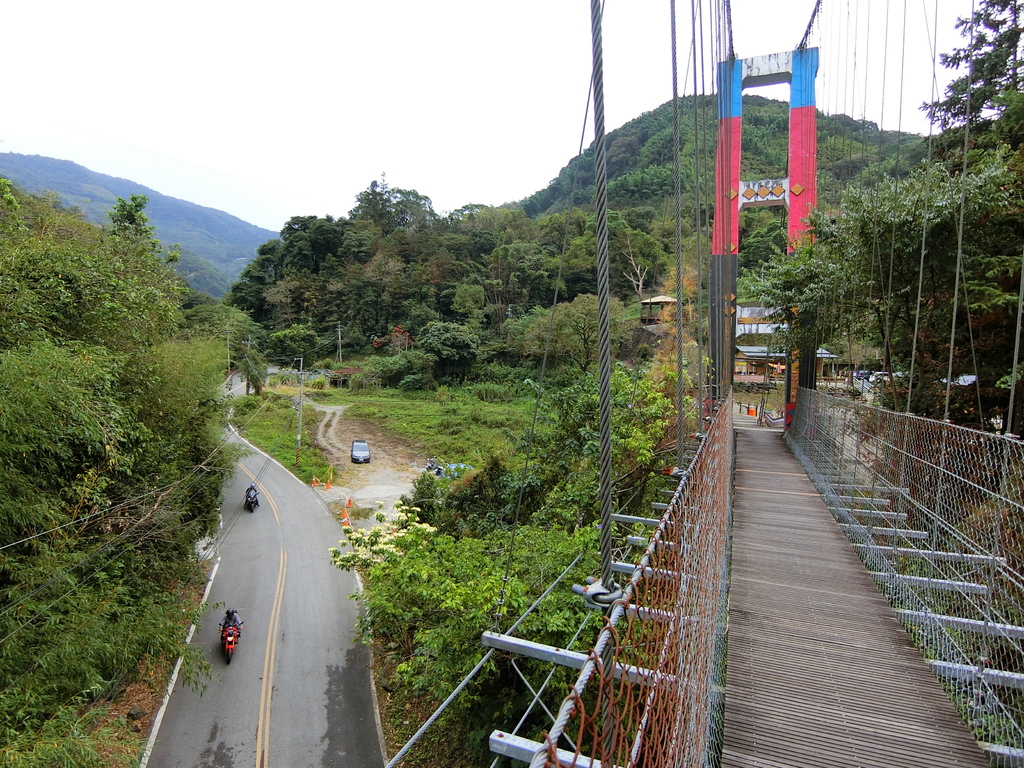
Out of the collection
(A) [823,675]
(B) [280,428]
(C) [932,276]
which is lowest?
(B) [280,428]

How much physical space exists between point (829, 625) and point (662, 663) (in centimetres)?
251

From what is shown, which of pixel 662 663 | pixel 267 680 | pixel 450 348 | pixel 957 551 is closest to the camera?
pixel 662 663

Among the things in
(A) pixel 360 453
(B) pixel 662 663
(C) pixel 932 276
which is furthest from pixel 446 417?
(B) pixel 662 663

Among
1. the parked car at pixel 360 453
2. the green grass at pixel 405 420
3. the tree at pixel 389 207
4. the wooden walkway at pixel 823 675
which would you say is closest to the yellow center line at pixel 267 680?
the wooden walkway at pixel 823 675

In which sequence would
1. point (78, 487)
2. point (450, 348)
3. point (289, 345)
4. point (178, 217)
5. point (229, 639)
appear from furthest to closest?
point (178, 217) → point (289, 345) → point (450, 348) → point (229, 639) → point (78, 487)

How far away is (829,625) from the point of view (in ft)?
10.0

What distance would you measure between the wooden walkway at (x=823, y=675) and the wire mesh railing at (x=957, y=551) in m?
0.11

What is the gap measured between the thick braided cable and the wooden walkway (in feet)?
5.15

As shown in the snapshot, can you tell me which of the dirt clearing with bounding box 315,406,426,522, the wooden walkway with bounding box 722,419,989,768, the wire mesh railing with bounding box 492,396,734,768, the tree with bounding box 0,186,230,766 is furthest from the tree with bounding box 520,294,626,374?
the wire mesh railing with bounding box 492,396,734,768

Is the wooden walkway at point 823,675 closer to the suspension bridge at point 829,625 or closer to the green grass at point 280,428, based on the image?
the suspension bridge at point 829,625

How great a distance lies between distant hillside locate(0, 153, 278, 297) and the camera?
78562 millimetres

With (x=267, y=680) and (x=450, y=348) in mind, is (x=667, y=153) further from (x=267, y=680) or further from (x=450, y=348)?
(x=267, y=680)

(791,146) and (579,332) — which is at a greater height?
(791,146)

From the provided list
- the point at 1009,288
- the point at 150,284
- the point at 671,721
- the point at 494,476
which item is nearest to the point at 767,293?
the point at 1009,288
